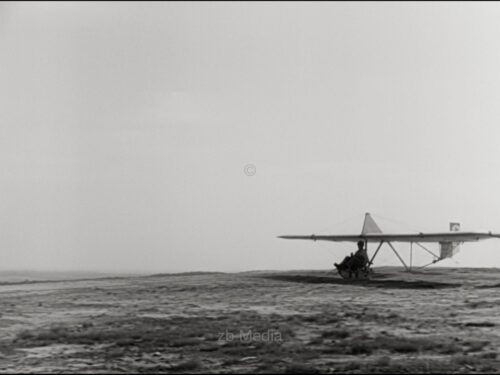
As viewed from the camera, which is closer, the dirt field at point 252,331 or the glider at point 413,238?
the dirt field at point 252,331

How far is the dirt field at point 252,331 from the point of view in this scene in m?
10.4

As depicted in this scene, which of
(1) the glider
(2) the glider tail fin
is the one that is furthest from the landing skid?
(2) the glider tail fin

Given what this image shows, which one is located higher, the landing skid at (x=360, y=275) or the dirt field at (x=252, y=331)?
the landing skid at (x=360, y=275)

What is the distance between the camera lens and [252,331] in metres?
13.4

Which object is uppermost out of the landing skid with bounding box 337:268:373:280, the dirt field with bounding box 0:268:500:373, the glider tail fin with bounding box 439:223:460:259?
the glider tail fin with bounding box 439:223:460:259

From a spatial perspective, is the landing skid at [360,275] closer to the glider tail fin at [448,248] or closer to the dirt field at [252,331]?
the dirt field at [252,331]

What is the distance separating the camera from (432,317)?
1581 cm

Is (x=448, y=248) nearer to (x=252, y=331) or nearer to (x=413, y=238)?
(x=413, y=238)

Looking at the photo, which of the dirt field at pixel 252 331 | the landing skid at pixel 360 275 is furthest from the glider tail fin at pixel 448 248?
the dirt field at pixel 252 331

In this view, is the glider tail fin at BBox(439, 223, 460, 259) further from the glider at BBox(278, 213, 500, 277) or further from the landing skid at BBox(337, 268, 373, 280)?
the landing skid at BBox(337, 268, 373, 280)

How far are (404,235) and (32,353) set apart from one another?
869 inches

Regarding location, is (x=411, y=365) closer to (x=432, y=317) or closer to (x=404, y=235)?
(x=432, y=317)

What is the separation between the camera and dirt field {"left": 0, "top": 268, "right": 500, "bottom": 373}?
34.1 feet

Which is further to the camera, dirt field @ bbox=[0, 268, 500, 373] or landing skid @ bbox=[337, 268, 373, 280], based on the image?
landing skid @ bbox=[337, 268, 373, 280]
